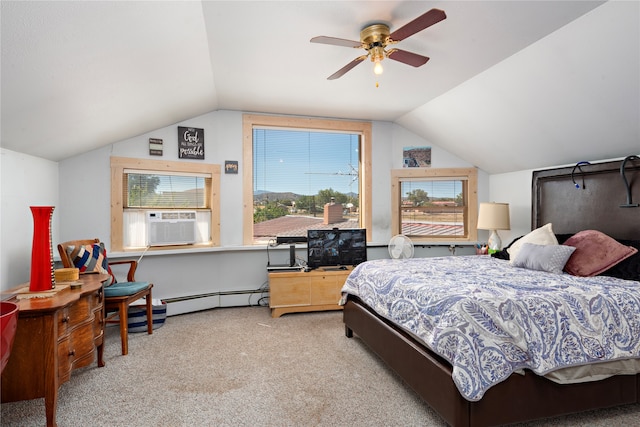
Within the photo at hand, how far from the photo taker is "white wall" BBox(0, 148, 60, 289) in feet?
8.82

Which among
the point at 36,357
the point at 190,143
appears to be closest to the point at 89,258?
the point at 36,357

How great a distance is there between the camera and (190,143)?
4.37 metres

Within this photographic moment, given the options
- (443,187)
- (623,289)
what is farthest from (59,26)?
(443,187)

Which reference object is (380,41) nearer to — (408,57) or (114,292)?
(408,57)

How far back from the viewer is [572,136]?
135 inches

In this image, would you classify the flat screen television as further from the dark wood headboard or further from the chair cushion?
the dark wood headboard

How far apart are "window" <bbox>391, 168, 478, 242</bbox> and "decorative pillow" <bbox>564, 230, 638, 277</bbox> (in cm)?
213

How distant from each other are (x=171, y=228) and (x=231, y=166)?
107 centimetres

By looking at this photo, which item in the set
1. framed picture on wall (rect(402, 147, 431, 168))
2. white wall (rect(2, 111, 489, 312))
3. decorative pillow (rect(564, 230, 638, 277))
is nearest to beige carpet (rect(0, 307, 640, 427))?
white wall (rect(2, 111, 489, 312))

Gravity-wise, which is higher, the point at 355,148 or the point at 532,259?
the point at 355,148

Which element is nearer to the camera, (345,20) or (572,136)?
(345,20)

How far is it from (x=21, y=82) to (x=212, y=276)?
2940 millimetres

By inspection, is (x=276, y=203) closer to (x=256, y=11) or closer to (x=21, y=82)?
(x=256, y=11)

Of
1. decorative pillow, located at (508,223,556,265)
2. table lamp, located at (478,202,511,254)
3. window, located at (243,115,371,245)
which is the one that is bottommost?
decorative pillow, located at (508,223,556,265)
